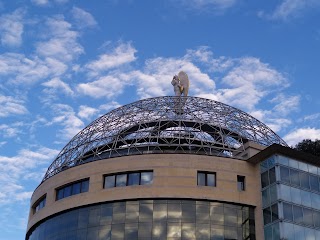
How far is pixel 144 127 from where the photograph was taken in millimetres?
56812

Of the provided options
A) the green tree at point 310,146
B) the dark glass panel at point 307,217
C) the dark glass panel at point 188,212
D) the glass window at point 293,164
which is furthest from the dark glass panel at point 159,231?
the green tree at point 310,146

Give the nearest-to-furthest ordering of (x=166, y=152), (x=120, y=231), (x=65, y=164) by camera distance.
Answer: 1. (x=120, y=231)
2. (x=166, y=152)
3. (x=65, y=164)

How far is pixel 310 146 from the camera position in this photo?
78.8 metres

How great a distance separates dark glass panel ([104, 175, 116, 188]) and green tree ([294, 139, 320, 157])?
38268mm

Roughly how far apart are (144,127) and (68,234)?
49.0ft

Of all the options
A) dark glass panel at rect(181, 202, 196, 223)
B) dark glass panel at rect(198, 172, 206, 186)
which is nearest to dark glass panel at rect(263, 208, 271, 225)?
dark glass panel at rect(198, 172, 206, 186)

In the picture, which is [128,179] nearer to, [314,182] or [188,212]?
[188,212]

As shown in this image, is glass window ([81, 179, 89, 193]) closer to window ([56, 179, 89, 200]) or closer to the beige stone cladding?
window ([56, 179, 89, 200])

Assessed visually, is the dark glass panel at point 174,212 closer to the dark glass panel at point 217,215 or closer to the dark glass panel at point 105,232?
the dark glass panel at point 217,215

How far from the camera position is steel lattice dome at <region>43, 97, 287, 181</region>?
5328cm

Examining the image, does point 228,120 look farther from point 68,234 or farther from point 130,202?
point 68,234

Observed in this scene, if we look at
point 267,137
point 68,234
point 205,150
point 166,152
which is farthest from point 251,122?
point 68,234

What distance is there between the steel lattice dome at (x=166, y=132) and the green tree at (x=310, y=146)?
20.1m

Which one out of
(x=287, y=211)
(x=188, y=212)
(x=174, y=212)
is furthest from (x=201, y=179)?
(x=287, y=211)
